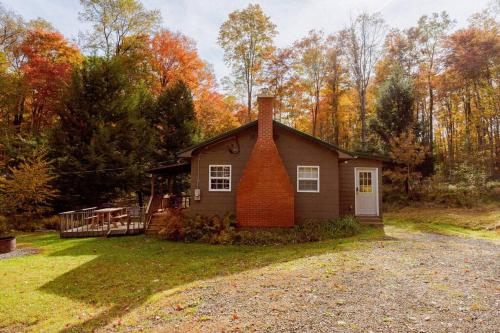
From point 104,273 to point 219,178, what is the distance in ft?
20.2

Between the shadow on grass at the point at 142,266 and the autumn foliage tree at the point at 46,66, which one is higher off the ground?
the autumn foliage tree at the point at 46,66

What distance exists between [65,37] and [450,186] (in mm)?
→ 30969

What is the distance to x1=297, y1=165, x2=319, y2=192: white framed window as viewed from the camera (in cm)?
1295

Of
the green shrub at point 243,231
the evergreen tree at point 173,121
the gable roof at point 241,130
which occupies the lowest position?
the green shrub at point 243,231

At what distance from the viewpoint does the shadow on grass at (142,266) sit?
6343 mm

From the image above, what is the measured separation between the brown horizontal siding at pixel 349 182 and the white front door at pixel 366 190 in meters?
0.19

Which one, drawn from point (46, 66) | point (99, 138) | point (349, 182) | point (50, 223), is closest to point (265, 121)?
point (349, 182)

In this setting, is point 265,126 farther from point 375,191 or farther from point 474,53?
point 474,53

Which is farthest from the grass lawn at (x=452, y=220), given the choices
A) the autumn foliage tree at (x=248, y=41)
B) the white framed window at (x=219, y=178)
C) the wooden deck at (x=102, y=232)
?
the autumn foliage tree at (x=248, y=41)

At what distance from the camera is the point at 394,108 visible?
21766 millimetres

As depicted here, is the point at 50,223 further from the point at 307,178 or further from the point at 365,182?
the point at 365,182

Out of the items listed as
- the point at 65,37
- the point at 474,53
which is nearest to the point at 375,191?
the point at 474,53

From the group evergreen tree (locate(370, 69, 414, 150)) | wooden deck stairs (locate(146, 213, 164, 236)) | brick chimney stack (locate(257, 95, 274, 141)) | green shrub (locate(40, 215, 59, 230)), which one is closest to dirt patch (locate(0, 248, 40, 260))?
wooden deck stairs (locate(146, 213, 164, 236))

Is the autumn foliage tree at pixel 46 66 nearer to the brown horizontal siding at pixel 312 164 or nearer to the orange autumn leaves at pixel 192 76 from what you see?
the orange autumn leaves at pixel 192 76
